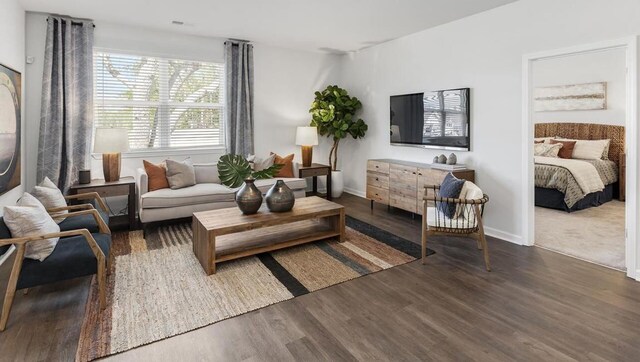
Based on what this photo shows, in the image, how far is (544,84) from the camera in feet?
22.9

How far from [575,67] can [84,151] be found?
826 cm

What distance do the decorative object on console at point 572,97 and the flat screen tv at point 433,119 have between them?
236cm

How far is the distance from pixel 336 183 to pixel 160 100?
3.18 meters

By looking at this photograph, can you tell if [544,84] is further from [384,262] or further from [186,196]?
[186,196]

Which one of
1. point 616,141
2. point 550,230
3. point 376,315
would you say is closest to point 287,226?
point 376,315

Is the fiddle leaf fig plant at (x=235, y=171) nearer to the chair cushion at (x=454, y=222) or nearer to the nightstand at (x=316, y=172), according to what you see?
the chair cushion at (x=454, y=222)

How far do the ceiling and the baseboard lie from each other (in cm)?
257

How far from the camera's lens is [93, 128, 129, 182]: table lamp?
4305mm

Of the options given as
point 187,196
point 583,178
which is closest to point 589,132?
point 583,178

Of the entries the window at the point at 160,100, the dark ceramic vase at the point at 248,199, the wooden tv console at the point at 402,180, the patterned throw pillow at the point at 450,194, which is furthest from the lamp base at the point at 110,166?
the patterned throw pillow at the point at 450,194

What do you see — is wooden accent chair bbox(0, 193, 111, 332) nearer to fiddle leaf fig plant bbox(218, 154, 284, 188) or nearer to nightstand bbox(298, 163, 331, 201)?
fiddle leaf fig plant bbox(218, 154, 284, 188)

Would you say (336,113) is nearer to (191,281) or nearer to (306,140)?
(306,140)

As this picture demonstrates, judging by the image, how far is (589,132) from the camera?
6465mm

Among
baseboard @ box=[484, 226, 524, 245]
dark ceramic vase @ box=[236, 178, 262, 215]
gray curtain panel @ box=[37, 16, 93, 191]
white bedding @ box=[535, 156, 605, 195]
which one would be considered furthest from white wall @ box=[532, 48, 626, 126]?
gray curtain panel @ box=[37, 16, 93, 191]
